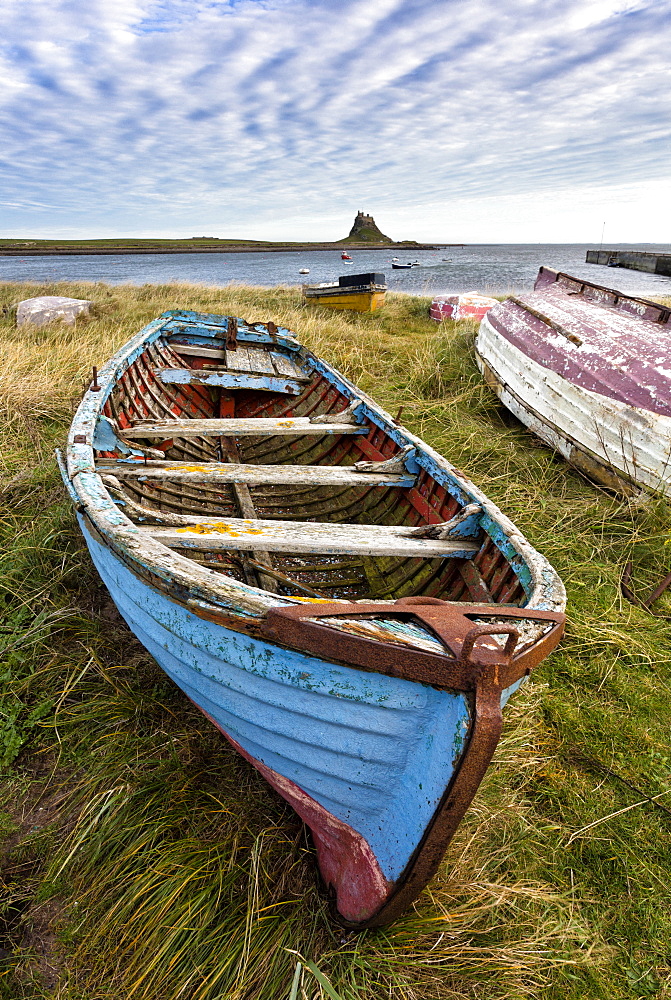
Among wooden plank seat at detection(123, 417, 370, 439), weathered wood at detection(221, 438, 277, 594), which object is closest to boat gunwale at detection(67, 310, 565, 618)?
wooden plank seat at detection(123, 417, 370, 439)

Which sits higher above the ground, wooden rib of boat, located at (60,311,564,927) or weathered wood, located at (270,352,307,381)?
weathered wood, located at (270,352,307,381)

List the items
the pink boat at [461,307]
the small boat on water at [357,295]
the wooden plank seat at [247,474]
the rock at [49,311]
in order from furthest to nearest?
1. the small boat on water at [357,295]
2. the pink boat at [461,307]
3. the rock at [49,311]
4. the wooden plank seat at [247,474]

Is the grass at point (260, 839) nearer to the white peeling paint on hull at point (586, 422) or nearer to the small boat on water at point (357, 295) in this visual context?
the white peeling paint on hull at point (586, 422)

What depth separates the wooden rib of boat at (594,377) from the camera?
466 centimetres

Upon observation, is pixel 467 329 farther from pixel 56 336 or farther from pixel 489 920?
pixel 489 920

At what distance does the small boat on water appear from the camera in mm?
13219

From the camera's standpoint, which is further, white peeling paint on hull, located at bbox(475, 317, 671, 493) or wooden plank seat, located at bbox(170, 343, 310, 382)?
wooden plank seat, located at bbox(170, 343, 310, 382)

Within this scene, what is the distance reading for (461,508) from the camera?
9.69 ft

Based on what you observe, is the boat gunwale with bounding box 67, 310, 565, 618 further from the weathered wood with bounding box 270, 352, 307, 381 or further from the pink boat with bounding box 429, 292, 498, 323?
the pink boat with bounding box 429, 292, 498, 323

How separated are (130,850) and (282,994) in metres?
0.76

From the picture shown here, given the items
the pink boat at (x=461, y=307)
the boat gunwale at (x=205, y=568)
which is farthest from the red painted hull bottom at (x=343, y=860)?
the pink boat at (x=461, y=307)

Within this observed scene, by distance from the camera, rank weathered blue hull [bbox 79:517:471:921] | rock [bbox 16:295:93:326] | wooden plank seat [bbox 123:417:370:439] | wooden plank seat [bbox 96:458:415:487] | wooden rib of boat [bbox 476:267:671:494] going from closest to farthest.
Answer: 1. weathered blue hull [bbox 79:517:471:921]
2. wooden plank seat [bbox 96:458:415:487]
3. wooden plank seat [bbox 123:417:370:439]
4. wooden rib of boat [bbox 476:267:671:494]
5. rock [bbox 16:295:93:326]

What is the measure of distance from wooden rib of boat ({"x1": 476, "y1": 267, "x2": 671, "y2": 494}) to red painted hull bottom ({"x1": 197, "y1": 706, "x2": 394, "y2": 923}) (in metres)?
3.79

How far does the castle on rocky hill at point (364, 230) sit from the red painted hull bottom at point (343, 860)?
133 meters
